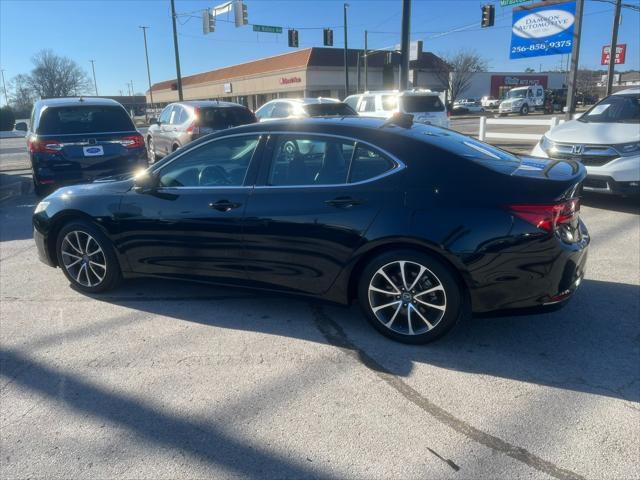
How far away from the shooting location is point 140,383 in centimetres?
330

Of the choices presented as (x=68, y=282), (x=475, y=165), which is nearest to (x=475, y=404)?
(x=475, y=165)

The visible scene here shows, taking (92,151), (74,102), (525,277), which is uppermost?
(74,102)

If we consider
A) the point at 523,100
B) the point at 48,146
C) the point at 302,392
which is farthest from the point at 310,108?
the point at 523,100

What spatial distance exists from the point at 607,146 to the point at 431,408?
6.10 m

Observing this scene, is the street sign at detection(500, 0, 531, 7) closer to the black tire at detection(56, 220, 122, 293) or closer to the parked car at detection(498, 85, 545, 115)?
the black tire at detection(56, 220, 122, 293)

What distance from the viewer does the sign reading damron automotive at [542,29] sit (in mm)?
17062

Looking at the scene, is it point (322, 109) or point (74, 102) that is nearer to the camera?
point (74, 102)

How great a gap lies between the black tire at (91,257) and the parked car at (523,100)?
44.2 m

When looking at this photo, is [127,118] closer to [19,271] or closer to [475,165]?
[19,271]

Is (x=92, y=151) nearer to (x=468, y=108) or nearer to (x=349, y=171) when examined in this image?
(x=349, y=171)

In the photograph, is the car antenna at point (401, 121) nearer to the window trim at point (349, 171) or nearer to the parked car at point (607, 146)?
the window trim at point (349, 171)

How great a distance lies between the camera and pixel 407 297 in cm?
362

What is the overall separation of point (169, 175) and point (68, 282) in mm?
1745

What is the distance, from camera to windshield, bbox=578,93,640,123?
8.46 m
